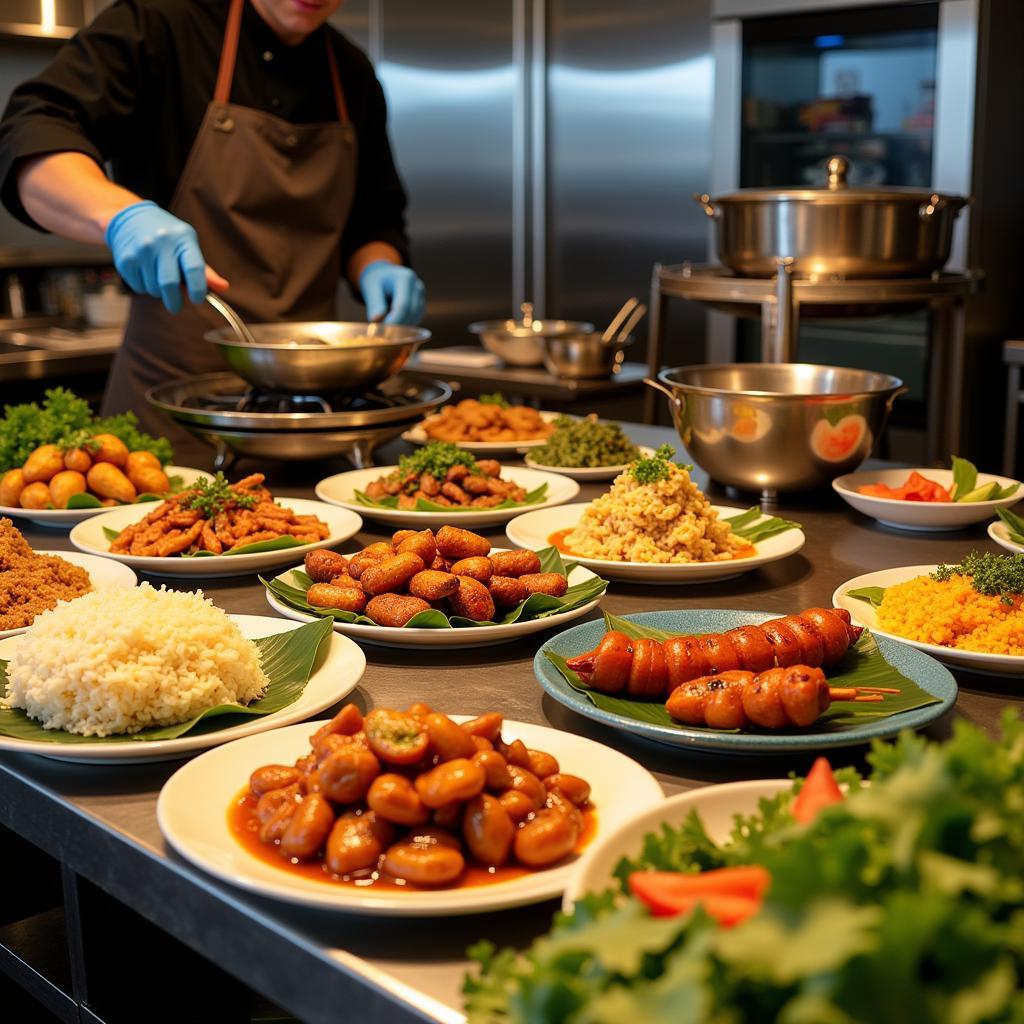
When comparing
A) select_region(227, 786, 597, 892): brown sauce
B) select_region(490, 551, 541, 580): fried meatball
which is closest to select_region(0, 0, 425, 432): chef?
select_region(490, 551, 541, 580): fried meatball

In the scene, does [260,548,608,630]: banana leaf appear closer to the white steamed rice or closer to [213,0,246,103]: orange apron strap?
the white steamed rice

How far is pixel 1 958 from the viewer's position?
1.53 metres

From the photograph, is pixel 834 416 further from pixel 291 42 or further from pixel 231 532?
pixel 291 42

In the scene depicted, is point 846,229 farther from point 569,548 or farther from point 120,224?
point 120,224

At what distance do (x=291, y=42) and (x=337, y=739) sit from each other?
2.67 meters

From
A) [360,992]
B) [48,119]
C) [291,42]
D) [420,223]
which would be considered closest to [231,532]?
[360,992]

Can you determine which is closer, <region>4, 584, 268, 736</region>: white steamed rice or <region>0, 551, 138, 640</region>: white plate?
<region>4, 584, 268, 736</region>: white steamed rice

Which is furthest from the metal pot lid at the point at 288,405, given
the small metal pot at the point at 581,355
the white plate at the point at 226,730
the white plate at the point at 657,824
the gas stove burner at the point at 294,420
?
the white plate at the point at 657,824

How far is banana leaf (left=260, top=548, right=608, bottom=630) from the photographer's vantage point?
1.48 meters

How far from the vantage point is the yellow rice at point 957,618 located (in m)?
1.40

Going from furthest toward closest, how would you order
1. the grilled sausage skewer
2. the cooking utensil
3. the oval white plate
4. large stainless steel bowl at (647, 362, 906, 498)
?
the cooking utensil
large stainless steel bowl at (647, 362, 906, 498)
the oval white plate
the grilled sausage skewer

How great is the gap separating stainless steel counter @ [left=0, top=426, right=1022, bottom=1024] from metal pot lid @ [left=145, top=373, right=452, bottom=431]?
0.54 m

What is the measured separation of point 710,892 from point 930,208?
8.32 feet

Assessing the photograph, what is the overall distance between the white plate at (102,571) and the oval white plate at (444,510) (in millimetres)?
432
